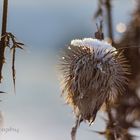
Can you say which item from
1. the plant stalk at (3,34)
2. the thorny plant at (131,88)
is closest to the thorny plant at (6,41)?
the plant stalk at (3,34)

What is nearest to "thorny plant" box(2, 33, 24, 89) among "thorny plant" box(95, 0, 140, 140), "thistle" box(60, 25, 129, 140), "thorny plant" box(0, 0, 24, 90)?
"thorny plant" box(0, 0, 24, 90)

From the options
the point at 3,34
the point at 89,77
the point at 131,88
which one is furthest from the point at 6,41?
the point at 131,88

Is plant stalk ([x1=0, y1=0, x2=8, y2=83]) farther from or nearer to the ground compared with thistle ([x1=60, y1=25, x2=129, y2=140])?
farther from the ground

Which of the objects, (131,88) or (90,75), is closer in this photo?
(90,75)

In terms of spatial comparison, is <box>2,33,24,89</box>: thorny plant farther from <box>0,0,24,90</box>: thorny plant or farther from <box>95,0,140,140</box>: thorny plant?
<box>95,0,140,140</box>: thorny plant

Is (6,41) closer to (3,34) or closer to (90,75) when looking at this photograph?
(3,34)

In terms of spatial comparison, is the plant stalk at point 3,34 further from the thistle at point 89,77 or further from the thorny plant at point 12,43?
the thistle at point 89,77

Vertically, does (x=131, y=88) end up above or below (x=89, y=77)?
above

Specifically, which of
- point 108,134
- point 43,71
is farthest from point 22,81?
point 108,134
